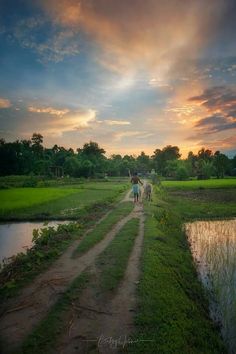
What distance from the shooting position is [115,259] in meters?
10.2

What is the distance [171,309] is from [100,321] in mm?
1745

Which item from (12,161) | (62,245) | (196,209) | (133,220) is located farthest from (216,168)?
(62,245)

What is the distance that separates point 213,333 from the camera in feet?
22.1

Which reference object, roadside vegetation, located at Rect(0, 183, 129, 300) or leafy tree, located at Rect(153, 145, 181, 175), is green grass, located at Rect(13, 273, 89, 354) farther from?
leafy tree, located at Rect(153, 145, 181, 175)

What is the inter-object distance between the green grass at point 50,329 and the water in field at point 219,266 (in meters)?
3.55

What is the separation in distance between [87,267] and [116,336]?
12.8 feet

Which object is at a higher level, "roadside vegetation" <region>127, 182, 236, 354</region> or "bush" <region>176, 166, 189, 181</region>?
"bush" <region>176, 166, 189, 181</region>

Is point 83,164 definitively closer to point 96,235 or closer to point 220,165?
point 220,165

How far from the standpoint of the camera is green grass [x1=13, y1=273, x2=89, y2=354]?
5.39 meters

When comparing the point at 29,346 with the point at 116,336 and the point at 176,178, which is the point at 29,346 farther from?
the point at 176,178

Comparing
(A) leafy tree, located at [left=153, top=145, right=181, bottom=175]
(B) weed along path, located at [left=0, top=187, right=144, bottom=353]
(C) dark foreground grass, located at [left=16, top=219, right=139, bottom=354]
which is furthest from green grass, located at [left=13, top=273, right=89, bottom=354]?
(A) leafy tree, located at [left=153, top=145, right=181, bottom=175]

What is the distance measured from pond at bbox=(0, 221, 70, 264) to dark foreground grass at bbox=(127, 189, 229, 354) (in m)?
5.85

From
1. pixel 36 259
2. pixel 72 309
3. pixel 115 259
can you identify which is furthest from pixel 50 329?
pixel 36 259

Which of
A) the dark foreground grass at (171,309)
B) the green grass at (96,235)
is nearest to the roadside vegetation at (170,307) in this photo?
the dark foreground grass at (171,309)
